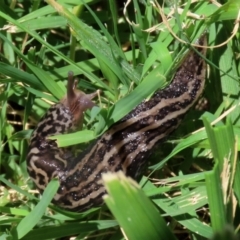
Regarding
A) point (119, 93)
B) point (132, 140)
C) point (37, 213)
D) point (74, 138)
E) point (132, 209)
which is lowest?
point (132, 209)

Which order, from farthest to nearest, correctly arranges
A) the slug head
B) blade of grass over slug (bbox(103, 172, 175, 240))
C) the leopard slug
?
the slug head, the leopard slug, blade of grass over slug (bbox(103, 172, 175, 240))

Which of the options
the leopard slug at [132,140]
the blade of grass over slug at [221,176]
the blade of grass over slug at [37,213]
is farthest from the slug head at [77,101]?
the blade of grass over slug at [221,176]

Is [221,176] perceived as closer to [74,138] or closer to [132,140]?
[132,140]

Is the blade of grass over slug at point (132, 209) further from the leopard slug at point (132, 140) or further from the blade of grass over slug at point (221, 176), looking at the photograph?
the leopard slug at point (132, 140)

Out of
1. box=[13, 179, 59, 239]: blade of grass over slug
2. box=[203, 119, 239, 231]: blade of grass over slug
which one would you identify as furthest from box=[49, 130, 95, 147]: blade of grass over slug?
box=[203, 119, 239, 231]: blade of grass over slug

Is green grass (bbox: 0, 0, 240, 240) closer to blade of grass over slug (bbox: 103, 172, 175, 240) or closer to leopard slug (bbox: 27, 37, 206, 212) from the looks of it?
leopard slug (bbox: 27, 37, 206, 212)

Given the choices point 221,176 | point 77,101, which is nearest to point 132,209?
point 221,176

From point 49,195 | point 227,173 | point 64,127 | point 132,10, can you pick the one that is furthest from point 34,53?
point 227,173
